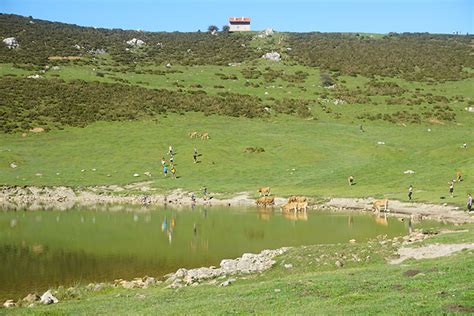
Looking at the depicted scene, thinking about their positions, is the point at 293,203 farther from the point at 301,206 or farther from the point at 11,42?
the point at 11,42

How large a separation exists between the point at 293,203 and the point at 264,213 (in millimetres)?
3362

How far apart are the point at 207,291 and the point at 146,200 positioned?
1596 inches

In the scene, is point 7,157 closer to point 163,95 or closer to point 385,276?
point 163,95

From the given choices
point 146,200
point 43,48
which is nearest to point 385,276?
point 146,200

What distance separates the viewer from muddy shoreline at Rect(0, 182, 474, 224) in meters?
50.7

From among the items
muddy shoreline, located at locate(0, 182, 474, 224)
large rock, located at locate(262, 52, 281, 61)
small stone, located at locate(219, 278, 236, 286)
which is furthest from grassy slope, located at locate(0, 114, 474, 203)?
large rock, located at locate(262, 52, 281, 61)

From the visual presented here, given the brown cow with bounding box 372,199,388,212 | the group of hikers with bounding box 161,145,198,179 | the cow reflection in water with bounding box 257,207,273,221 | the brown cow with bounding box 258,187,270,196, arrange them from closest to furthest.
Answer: the cow reflection in water with bounding box 257,207,273,221, the brown cow with bounding box 372,199,388,212, the brown cow with bounding box 258,187,270,196, the group of hikers with bounding box 161,145,198,179

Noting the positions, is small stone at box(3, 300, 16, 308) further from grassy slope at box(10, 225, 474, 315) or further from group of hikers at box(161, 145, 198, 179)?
group of hikers at box(161, 145, 198, 179)

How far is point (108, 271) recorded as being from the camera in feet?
97.1

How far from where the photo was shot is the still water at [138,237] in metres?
29.5

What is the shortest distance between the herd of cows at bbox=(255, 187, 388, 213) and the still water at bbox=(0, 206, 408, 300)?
1872 mm

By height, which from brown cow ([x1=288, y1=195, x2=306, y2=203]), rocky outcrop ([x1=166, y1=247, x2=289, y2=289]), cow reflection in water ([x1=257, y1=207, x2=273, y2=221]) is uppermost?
rocky outcrop ([x1=166, y1=247, x2=289, y2=289])

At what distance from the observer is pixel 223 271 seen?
27219 mm

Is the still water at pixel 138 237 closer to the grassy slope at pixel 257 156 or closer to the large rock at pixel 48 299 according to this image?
the large rock at pixel 48 299
